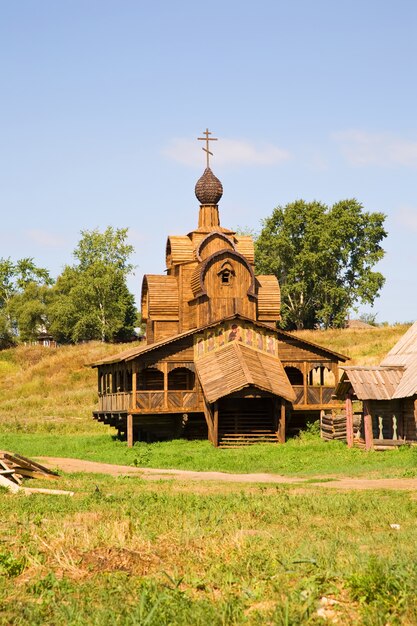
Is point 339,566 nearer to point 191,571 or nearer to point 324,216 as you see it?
point 191,571

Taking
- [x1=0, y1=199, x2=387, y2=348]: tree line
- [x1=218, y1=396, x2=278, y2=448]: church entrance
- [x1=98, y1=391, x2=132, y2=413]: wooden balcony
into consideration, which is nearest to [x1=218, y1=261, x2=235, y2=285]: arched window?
[x1=218, y1=396, x2=278, y2=448]: church entrance

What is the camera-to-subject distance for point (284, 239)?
87.9 m

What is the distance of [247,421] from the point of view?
42.0 meters

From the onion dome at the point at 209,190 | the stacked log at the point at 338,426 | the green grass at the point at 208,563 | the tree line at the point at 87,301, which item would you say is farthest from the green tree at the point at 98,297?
the green grass at the point at 208,563

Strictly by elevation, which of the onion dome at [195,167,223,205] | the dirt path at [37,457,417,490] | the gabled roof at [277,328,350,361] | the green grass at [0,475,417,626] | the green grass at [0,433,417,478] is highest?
the onion dome at [195,167,223,205]

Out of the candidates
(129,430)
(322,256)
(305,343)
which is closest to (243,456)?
(129,430)

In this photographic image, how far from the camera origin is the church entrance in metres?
40.5

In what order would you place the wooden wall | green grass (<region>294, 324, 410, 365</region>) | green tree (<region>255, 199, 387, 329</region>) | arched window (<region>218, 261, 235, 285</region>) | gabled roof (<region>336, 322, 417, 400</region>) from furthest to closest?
green tree (<region>255, 199, 387, 329</region>) < green grass (<region>294, 324, 410, 365</region>) < arched window (<region>218, 261, 235, 285</region>) < gabled roof (<region>336, 322, 417, 400</region>) < the wooden wall

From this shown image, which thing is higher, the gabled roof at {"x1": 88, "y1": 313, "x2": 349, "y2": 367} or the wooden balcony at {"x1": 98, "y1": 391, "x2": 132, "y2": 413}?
the gabled roof at {"x1": 88, "y1": 313, "x2": 349, "y2": 367}

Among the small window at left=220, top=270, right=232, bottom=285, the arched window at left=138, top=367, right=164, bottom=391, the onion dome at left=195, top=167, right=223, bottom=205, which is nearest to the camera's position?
the small window at left=220, top=270, right=232, bottom=285

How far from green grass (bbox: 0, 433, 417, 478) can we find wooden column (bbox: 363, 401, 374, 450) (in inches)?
22.1

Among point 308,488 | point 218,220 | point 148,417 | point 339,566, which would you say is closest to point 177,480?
point 308,488

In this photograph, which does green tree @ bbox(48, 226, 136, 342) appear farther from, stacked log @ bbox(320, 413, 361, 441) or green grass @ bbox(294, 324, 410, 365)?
stacked log @ bbox(320, 413, 361, 441)

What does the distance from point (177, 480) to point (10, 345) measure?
265 ft
